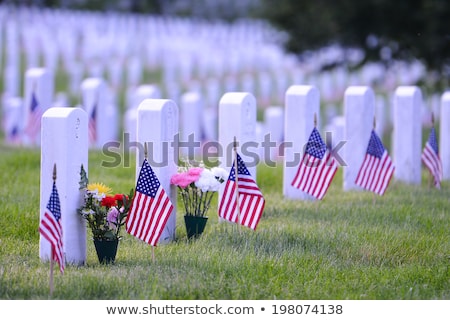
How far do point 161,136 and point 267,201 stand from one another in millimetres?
2223

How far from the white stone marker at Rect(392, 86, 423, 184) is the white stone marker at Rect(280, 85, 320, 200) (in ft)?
5.07

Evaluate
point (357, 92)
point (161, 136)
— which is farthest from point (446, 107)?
point (161, 136)

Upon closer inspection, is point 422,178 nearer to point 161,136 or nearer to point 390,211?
point 390,211

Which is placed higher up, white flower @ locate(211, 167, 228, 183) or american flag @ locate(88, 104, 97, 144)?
american flag @ locate(88, 104, 97, 144)

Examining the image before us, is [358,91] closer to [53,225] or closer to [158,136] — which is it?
[158,136]

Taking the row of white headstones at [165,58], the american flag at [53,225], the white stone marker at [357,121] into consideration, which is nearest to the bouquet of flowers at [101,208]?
the american flag at [53,225]

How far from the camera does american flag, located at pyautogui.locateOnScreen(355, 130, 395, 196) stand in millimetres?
8016

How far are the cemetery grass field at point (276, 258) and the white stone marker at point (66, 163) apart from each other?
240mm

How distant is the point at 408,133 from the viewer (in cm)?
966

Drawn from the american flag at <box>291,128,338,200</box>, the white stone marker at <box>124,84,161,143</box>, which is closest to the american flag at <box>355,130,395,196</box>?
the american flag at <box>291,128,338,200</box>

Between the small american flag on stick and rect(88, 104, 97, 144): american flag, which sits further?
rect(88, 104, 97, 144): american flag

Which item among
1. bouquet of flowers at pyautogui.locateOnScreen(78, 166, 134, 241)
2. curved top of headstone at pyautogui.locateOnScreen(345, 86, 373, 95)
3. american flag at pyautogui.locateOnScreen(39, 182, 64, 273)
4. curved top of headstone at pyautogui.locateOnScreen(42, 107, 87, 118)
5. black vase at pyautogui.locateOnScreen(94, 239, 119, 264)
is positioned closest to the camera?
american flag at pyautogui.locateOnScreen(39, 182, 64, 273)

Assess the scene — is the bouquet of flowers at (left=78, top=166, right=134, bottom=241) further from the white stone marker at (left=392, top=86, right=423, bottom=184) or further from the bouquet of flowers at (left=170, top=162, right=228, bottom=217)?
the white stone marker at (left=392, top=86, right=423, bottom=184)

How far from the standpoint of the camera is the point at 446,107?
10.1m
